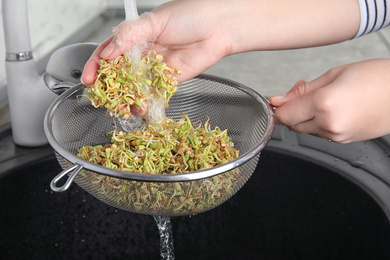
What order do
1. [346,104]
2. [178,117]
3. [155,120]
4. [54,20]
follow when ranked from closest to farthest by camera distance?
1. [346,104]
2. [155,120]
3. [178,117]
4. [54,20]

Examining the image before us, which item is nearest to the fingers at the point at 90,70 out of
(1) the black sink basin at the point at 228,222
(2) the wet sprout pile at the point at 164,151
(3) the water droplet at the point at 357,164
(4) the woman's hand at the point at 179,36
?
(4) the woman's hand at the point at 179,36

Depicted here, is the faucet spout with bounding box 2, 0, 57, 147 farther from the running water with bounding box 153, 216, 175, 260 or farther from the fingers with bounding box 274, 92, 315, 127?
the fingers with bounding box 274, 92, 315, 127

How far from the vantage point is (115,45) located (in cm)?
82

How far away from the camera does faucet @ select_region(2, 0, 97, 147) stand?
0.88 metres

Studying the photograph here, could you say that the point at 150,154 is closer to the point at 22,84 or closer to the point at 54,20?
the point at 22,84

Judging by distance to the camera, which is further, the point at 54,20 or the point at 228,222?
the point at 54,20

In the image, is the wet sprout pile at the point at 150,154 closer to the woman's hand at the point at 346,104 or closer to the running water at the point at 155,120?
the running water at the point at 155,120

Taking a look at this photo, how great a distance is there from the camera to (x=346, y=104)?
756 mm

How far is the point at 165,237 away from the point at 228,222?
0.15 meters

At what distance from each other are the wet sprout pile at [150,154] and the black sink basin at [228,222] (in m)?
0.15

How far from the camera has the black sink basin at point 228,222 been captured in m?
0.91

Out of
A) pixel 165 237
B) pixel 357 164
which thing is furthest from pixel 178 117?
pixel 357 164

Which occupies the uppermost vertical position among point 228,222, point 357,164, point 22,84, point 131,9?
point 131,9

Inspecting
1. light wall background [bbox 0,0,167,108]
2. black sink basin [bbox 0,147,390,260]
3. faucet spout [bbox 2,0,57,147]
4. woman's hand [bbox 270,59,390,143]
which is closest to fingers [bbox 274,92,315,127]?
woman's hand [bbox 270,59,390,143]
